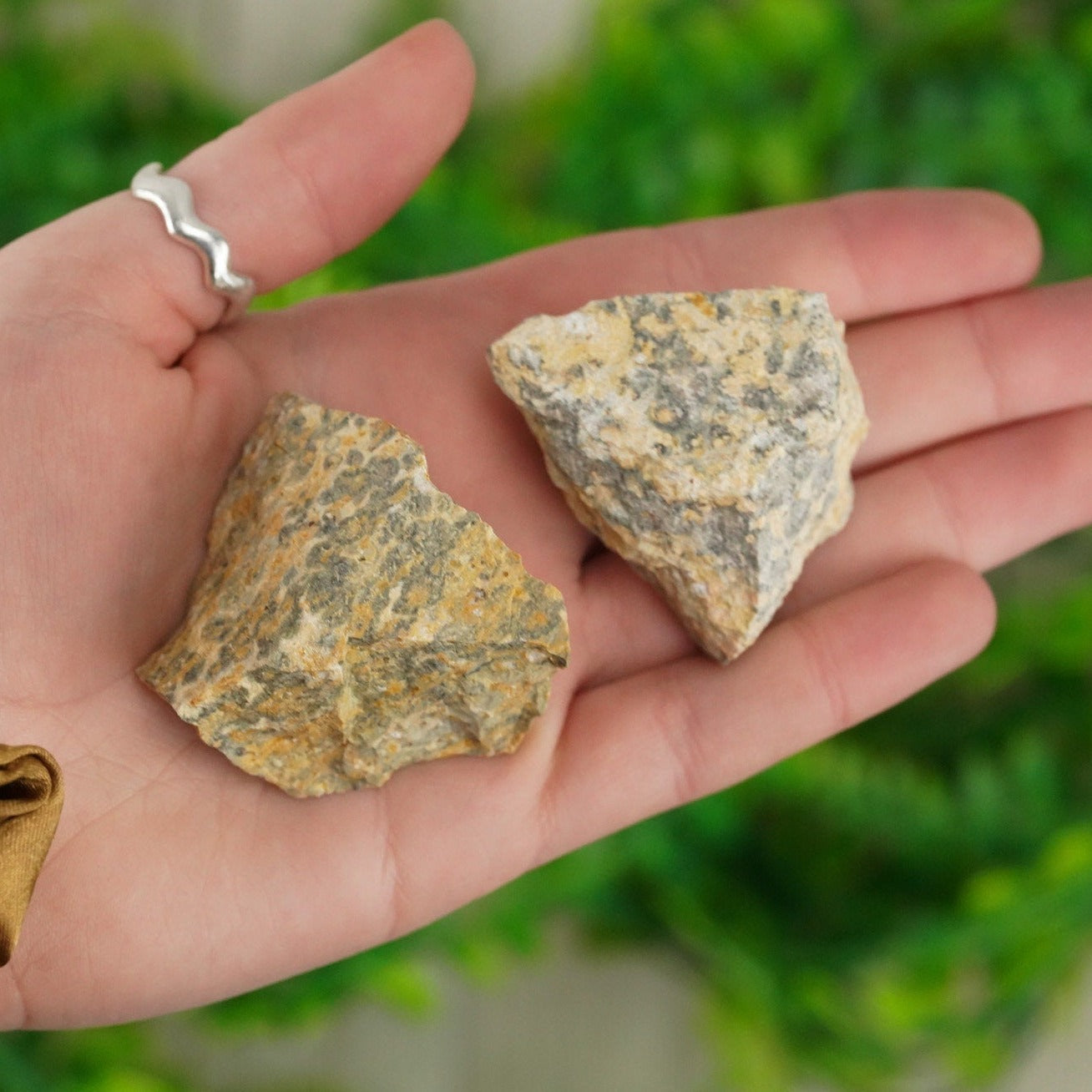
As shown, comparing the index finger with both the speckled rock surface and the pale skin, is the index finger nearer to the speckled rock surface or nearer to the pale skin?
A: the pale skin

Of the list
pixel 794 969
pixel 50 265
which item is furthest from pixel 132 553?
pixel 794 969

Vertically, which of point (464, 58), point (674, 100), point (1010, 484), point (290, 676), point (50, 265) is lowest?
point (1010, 484)

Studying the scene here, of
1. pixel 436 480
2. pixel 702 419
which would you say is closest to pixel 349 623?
pixel 436 480

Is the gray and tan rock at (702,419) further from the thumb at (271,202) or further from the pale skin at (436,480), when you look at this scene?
the thumb at (271,202)

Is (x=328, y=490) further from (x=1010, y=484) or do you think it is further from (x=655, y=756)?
(x=1010, y=484)

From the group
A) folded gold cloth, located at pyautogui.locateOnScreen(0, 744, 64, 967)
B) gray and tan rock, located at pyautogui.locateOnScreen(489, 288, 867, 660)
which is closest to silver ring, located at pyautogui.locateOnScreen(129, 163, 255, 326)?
Answer: gray and tan rock, located at pyautogui.locateOnScreen(489, 288, 867, 660)

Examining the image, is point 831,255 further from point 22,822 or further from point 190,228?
point 22,822
